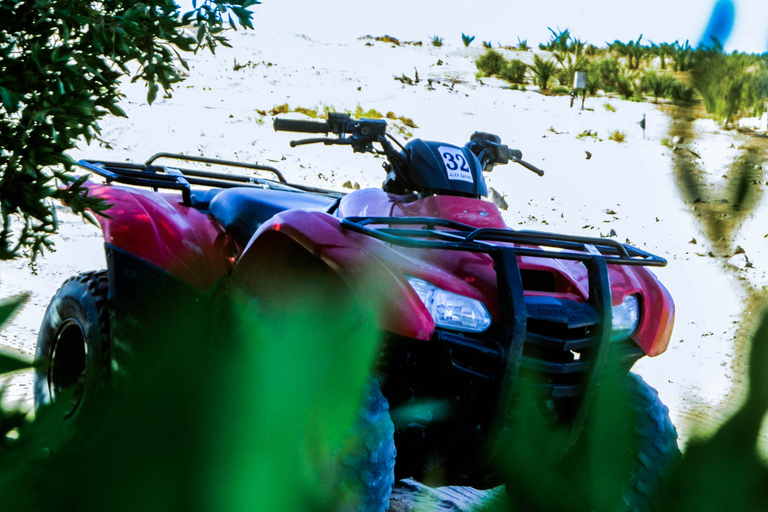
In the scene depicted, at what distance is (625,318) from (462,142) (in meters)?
13.0

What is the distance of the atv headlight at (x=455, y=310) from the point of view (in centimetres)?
230

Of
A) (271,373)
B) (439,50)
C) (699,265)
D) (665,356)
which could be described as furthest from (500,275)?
(439,50)

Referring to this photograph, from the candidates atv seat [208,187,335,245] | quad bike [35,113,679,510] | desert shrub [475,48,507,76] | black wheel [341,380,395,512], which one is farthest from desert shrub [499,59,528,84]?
black wheel [341,380,395,512]

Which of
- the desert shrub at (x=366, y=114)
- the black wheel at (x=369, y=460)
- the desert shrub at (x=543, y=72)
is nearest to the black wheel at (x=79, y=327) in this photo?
the black wheel at (x=369, y=460)

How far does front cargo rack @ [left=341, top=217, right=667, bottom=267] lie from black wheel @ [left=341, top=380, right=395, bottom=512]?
48cm

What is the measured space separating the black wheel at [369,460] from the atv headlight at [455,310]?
1.12 feet

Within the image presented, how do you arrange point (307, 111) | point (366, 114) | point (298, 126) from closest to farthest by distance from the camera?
point (298, 126)
point (307, 111)
point (366, 114)

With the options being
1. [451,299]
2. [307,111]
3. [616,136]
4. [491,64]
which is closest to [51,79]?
[451,299]

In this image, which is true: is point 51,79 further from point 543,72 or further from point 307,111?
point 543,72

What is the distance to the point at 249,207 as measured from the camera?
3.33m

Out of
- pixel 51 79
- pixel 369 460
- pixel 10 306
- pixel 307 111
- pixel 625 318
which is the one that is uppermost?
pixel 10 306

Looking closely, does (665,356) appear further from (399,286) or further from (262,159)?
(262,159)

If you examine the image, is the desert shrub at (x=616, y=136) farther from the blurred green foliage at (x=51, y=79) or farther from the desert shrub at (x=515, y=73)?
the blurred green foliage at (x=51, y=79)

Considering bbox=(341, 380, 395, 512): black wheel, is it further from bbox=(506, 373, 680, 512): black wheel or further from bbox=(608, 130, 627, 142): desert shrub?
bbox=(608, 130, 627, 142): desert shrub
